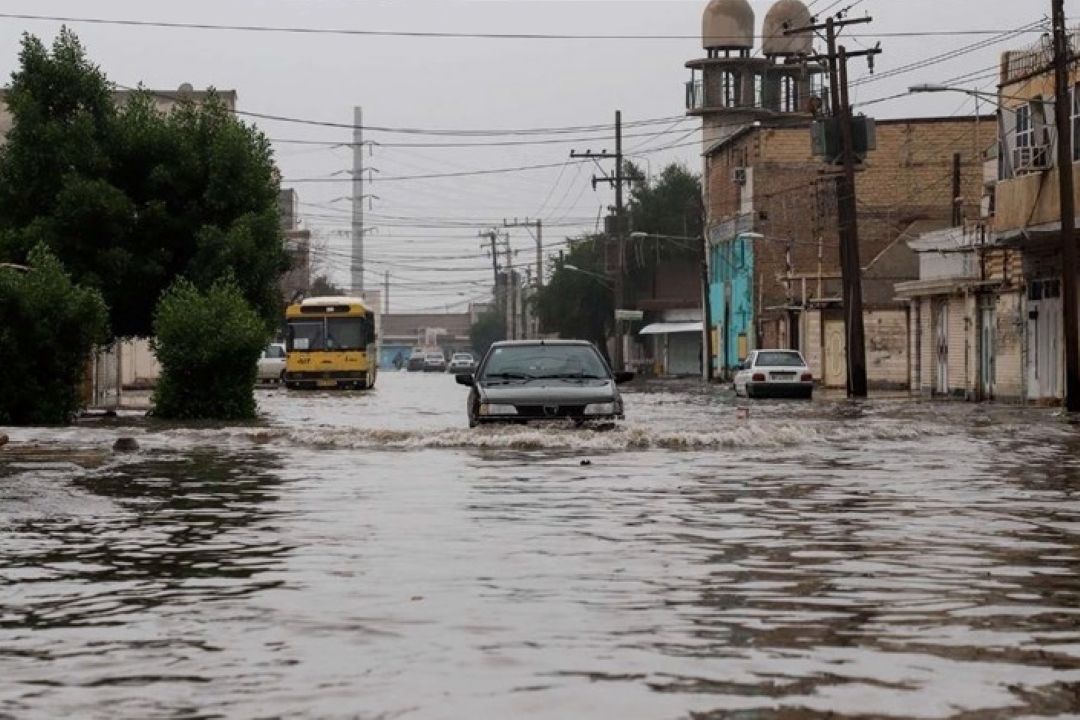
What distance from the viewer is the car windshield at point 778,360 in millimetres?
60125

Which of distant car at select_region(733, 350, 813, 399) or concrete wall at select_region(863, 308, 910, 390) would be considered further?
concrete wall at select_region(863, 308, 910, 390)

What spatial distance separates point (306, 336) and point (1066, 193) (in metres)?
33.6

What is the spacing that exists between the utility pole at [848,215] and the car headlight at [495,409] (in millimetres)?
28471

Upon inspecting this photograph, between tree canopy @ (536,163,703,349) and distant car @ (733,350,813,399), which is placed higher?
tree canopy @ (536,163,703,349)

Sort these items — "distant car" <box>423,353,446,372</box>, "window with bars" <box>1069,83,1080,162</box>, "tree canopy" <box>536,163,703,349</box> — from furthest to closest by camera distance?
"distant car" <box>423,353,446,372</box> → "tree canopy" <box>536,163,703,349</box> → "window with bars" <box>1069,83,1080,162</box>

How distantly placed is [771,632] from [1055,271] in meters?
41.1

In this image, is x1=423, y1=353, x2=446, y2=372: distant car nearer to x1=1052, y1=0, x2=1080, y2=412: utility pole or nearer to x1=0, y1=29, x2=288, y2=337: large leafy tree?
x1=0, y1=29, x2=288, y2=337: large leafy tree

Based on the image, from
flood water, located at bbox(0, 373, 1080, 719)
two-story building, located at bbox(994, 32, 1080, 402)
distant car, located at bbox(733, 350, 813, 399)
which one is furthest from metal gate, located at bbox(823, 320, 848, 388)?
flood water, located at bbox(0, 373, 1080, 719)

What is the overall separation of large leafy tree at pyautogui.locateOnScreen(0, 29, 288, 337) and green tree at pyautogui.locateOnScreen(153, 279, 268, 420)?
2.91 metres

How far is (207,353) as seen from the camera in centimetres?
3906

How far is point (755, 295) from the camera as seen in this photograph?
91188 millimetres

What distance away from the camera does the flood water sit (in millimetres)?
7977

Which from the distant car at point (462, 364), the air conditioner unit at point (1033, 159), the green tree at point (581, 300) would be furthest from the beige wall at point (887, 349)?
the distant car at point (462, 364)

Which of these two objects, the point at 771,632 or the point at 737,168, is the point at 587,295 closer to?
the point at 737,168
